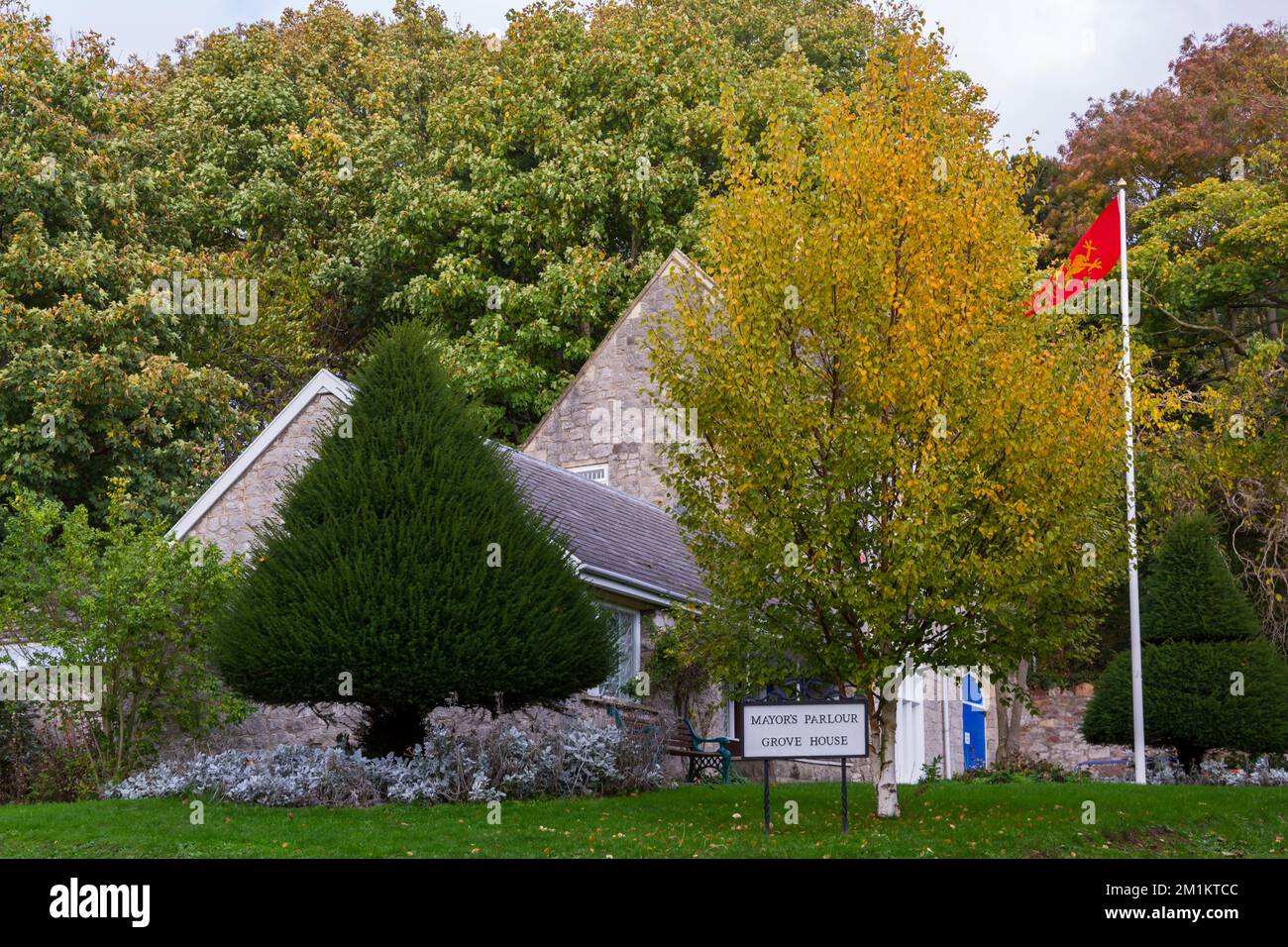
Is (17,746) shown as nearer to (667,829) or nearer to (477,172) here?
(667,829)

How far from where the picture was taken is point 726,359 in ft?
47.3

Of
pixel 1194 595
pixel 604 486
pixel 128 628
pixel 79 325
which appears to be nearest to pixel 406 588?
pixel 128 628

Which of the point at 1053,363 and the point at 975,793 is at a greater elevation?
the point at 1053,363

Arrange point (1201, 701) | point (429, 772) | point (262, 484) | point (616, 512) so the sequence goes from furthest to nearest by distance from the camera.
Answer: point (616, 512) < point (1201, 701) < point (262, 484) < point (429, 772)

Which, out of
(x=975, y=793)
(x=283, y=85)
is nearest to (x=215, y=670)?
(x=975, y=793)

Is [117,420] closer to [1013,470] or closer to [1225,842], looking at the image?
[1013,470]

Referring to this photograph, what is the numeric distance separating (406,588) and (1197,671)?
14044 millimetres

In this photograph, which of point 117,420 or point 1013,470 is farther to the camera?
point 117,420

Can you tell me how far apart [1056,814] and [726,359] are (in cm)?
625

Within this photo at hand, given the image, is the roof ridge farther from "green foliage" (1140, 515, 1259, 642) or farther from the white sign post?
the white sign post

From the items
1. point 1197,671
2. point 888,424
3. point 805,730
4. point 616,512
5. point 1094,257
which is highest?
point 1094,257

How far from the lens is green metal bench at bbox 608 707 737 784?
19.6 m

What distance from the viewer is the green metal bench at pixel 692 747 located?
19.6m

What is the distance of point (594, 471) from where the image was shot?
93.7 feet
